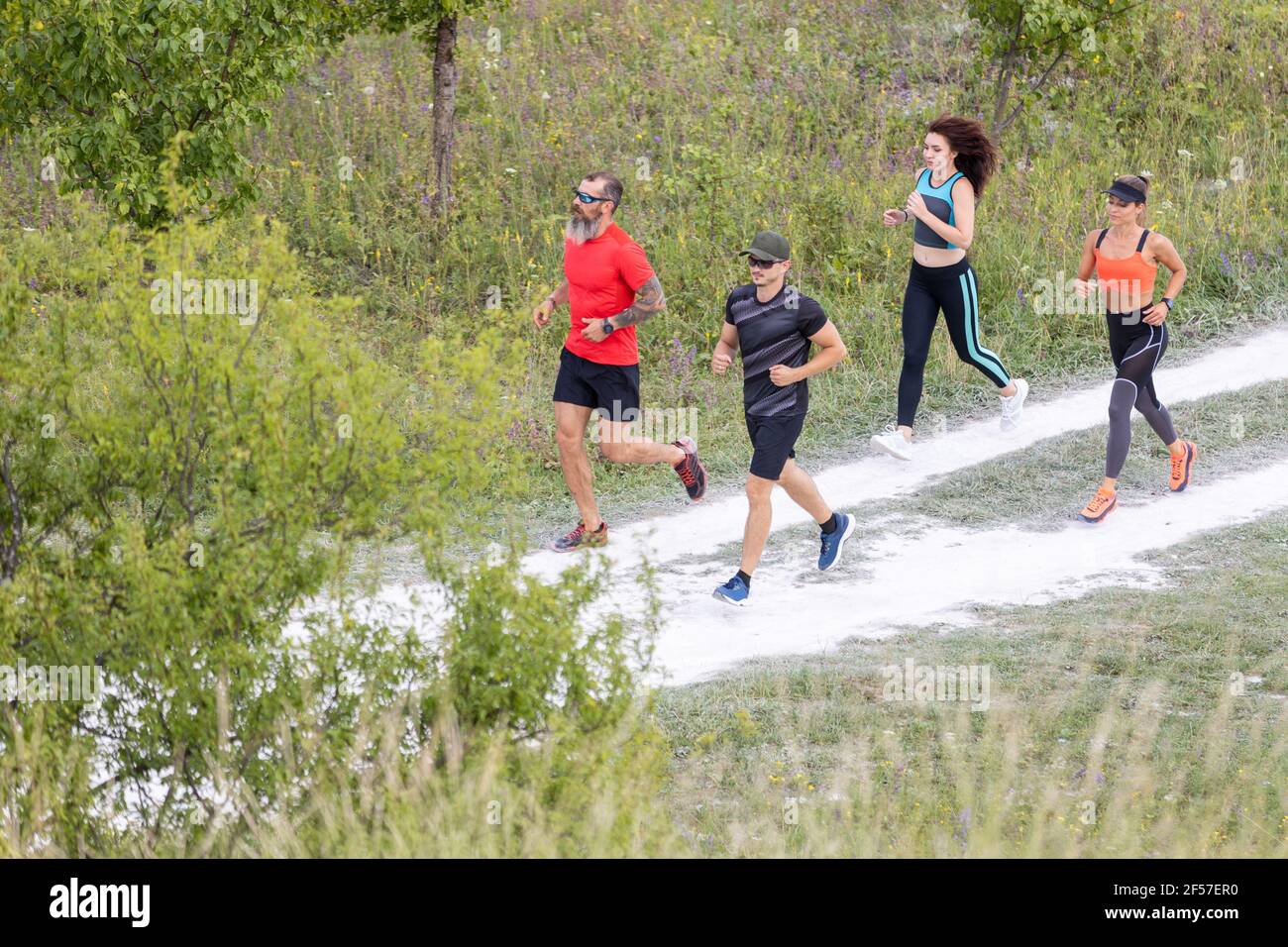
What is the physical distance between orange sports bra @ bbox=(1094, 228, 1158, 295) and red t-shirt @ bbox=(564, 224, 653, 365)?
2912 mm

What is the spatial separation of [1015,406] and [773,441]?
320 centimetres

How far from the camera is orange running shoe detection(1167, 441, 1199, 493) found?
29.6 feet

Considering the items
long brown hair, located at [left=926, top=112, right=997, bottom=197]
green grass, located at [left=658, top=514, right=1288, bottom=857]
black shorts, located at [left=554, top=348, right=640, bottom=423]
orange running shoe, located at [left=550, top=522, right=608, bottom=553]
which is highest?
long brown hair, located at [left=926, top=112, right=997, bottom=197]

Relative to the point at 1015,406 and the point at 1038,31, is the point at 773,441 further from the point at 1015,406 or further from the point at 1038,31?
the point at 1038,31

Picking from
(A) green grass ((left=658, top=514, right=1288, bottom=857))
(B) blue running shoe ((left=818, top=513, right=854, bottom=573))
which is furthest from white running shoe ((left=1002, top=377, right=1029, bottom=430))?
(A) green grass ((left=658, top=514, right=1288, bottom=857))

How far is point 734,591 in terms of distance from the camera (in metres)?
7.58

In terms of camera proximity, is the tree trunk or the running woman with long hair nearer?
the running woman with long hair

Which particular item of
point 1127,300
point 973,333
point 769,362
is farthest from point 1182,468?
point 769,362

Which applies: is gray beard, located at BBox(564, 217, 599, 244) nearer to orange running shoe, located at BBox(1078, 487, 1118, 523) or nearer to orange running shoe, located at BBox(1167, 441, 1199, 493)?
orange running shoe, located at BBox(1078, 487, 1118, 523)

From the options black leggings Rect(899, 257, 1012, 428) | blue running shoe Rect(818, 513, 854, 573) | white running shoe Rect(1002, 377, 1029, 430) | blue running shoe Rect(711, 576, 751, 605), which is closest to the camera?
blue running shoe Rect(711, 576, 751, 605)

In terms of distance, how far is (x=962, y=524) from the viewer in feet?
28.6

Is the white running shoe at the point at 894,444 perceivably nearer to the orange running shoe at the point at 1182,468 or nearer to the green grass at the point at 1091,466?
the green grass at the point at 1091,466

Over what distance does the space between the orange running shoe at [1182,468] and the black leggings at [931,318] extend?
1419mm
